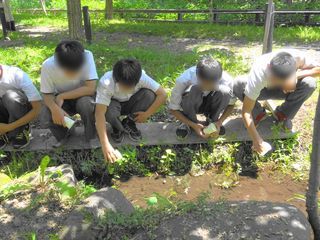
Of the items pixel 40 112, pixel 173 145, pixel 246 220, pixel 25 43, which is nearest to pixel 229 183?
pixel 173 145

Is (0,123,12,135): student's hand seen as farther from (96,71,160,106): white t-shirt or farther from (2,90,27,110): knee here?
(96,71,160,106): white t-shirt

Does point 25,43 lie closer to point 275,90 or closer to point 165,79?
point 165,79

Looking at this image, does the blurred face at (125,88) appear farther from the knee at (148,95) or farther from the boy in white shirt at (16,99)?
the boy in white shirt at (16,99)

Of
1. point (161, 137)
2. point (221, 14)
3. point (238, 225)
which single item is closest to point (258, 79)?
point (161, 137)

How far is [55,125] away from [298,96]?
7.27ft

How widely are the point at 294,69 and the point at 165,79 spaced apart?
1930 millimetres

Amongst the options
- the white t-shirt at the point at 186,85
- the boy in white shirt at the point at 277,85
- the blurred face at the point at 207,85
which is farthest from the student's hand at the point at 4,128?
the boy in white shirt at the point at 277,85

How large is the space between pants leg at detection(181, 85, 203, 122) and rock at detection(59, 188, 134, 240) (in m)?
1.14

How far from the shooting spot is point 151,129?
12.8 ft

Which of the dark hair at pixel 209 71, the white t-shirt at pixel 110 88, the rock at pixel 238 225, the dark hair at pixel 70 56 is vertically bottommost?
the rock at pixel 238 225

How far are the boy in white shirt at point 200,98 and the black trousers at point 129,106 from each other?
0.71 feet

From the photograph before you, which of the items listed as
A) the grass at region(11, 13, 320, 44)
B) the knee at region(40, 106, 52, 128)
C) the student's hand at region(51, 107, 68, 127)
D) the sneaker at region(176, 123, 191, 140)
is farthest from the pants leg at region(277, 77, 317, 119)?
the grass at region(11, 13, 320, 44)

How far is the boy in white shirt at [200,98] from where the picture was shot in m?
3.31

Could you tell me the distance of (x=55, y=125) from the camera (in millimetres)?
3516
